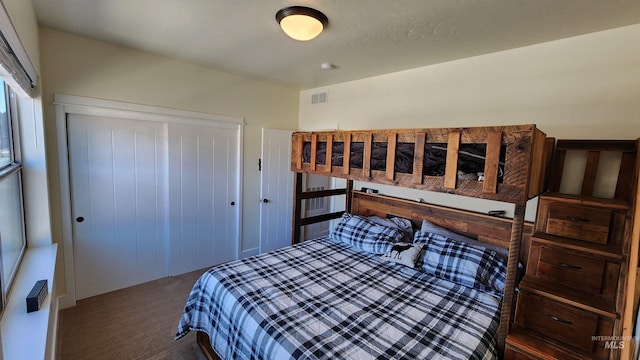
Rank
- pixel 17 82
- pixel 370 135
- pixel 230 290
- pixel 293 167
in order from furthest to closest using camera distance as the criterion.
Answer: pixel 293 167, pixel 370 135, pixel 230 290, pixel 17 82

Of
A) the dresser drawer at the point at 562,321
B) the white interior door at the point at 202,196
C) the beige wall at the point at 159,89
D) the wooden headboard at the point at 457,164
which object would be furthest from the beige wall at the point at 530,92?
the white interior door at the point at 202,196

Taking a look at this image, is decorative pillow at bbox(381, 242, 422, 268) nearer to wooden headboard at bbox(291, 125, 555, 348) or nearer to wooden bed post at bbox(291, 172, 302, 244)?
wooden headboard at bbox(291, 125, 555, 348)

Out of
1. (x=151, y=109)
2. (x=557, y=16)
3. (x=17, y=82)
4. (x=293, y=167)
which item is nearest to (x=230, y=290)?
(x=293, y=167)

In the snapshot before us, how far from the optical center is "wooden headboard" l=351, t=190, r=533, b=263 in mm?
2281

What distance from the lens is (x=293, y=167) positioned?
2.76m

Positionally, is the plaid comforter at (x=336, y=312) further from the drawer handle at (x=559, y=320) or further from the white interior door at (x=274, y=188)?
the white interior door at (x=274, y=188)

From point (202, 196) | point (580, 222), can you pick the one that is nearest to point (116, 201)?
point (202, 196)

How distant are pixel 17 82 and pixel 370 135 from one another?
216cm

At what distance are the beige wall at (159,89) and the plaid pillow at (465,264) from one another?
2.41m

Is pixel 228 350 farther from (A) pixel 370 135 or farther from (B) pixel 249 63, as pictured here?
(B) pixel 249 63

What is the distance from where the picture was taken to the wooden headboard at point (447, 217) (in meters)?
2.28

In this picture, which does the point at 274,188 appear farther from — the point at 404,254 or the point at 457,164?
the point at 457,164

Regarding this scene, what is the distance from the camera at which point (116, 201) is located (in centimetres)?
273

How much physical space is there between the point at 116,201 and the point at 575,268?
378 centimetres
